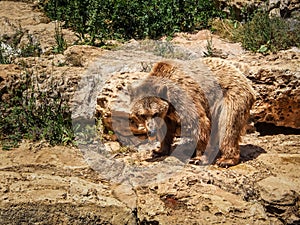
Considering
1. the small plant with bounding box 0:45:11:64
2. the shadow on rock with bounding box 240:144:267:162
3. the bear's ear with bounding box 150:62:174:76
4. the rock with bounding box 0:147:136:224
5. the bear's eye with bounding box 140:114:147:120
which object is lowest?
the rock with bounding box 0:147:136:224

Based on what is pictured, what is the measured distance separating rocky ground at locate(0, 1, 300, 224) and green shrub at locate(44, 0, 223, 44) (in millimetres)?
2761

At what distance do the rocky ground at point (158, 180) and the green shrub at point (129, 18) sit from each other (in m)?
2.76

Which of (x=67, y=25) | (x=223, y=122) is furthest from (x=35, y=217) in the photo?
(x=67, y=25)

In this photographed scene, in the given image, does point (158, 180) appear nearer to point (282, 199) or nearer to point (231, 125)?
point (231, 125)

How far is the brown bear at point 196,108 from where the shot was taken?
4.59 m

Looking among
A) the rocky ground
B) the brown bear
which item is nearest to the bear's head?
the brown bear

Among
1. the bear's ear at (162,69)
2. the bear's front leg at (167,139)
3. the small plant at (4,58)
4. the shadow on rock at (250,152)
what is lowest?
the shadow on rock at (250,152)

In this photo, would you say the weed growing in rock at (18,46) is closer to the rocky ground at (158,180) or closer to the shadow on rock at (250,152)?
the rocky ground at (158,180)

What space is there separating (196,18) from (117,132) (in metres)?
5.57

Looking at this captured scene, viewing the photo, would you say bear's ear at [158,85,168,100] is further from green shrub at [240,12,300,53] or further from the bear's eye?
green shrub at [240,12,300,53]

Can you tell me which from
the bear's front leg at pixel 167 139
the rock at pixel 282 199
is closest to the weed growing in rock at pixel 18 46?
the bear's front leg at pixel 167 139

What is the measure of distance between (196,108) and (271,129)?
92.2 inches

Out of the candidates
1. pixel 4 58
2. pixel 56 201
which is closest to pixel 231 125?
pixel 56 201

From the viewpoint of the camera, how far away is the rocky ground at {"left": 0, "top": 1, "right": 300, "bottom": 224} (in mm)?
3896
